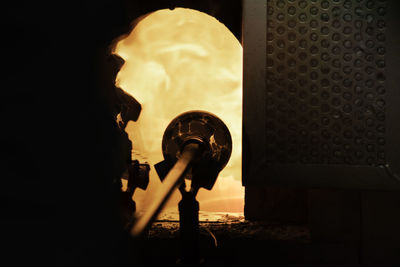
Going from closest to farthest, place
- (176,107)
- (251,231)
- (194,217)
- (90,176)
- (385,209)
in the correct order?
1. (90,176)
2. (194,217)
3. (385,209)
4. (251,231)
5. (176,107)

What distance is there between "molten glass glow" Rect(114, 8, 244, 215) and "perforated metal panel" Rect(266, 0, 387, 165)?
0.33m

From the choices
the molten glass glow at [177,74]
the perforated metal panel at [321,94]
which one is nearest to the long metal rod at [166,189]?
the perforated metal panel at [321,94]

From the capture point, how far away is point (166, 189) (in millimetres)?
869

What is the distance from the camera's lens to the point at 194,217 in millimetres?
1236

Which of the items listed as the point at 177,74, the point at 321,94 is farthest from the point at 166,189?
the point at 177,74

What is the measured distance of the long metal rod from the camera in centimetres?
64

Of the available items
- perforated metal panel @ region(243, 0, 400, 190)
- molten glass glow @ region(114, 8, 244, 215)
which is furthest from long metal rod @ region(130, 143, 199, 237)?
molten glass glow @ region(114, 8, 244, 215)

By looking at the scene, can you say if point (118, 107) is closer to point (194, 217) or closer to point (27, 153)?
point (194, 217)

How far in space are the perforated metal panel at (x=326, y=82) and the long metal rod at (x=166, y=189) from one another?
0.30 m

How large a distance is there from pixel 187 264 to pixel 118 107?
0.71m

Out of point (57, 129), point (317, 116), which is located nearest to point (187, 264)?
point (317, 116)

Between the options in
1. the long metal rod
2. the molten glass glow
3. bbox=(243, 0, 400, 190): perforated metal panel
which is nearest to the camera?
the long metal rod

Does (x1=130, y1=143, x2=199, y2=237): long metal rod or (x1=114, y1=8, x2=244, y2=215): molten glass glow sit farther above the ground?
(x1=114, y1=8, x2=244, y2=215): molten glass glow

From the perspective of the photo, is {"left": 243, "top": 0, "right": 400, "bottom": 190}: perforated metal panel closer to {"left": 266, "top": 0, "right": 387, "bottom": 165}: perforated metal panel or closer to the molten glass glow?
{"left": 266, "top": 0, "right": 387, "bottom": 165}: perforated metal panel
